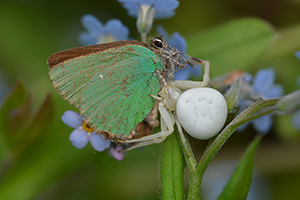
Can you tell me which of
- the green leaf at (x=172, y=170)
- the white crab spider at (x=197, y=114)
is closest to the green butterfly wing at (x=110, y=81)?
the white crab spider at (x=197, y=114)

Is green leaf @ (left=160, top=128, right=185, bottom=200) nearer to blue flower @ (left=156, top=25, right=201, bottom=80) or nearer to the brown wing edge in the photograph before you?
the brown wing edge

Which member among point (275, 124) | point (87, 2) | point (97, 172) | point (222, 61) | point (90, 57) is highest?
point (90, 57)

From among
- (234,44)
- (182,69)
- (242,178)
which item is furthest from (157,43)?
(234,44)

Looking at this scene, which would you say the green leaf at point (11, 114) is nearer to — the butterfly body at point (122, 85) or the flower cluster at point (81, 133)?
the flower cluster at point (81, 133)

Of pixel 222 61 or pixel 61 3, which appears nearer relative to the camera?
pixel 222 61

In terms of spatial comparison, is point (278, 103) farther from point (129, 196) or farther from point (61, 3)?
point (61, 3)

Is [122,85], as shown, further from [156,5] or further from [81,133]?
[156,5]

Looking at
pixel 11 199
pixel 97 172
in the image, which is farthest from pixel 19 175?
pixel 97 172

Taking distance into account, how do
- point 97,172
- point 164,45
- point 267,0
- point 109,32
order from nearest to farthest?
point 164,45
point 109,32
point 97,172
point 267,0
